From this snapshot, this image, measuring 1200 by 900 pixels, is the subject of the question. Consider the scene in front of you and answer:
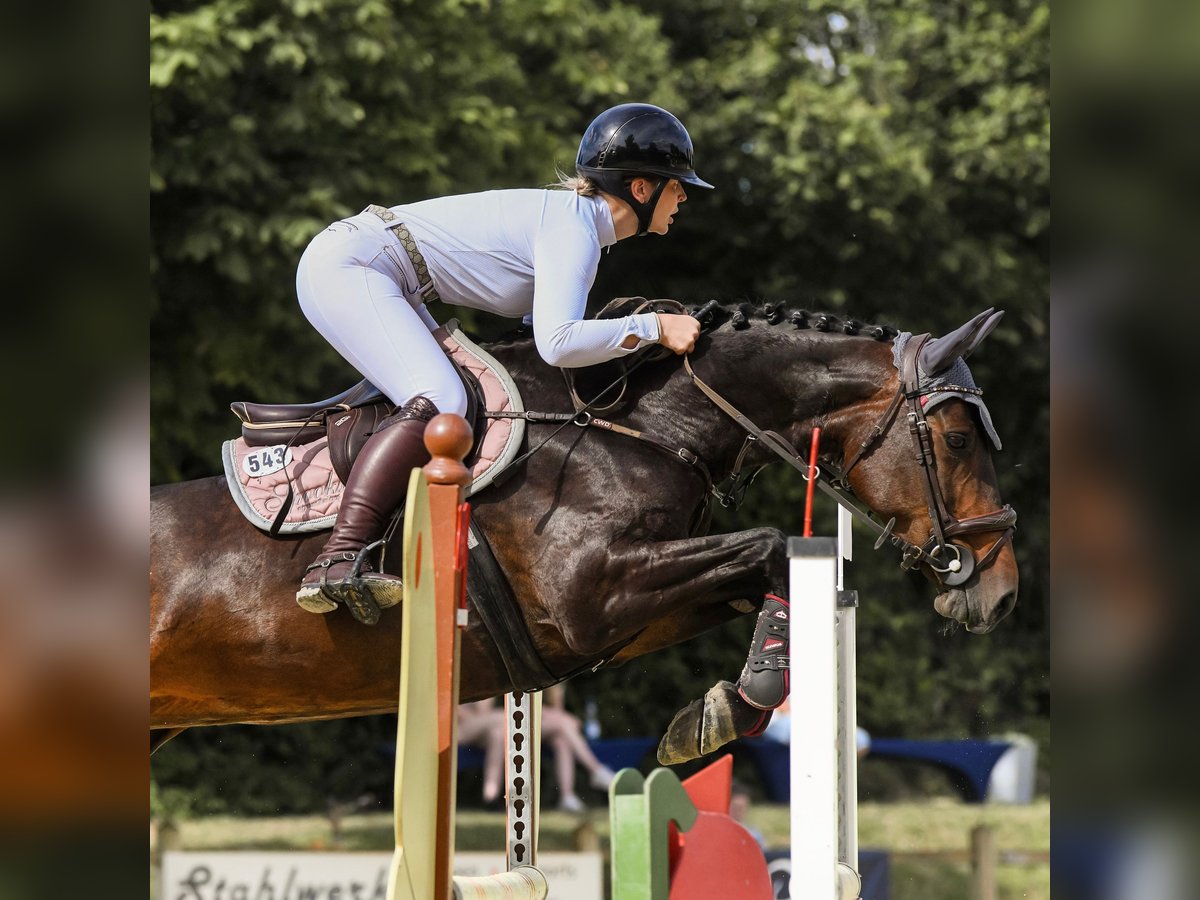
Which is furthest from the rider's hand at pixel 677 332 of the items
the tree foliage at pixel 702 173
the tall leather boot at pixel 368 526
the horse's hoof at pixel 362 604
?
the tree foliage at pixel 702 173

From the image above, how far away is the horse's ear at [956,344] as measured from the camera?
332 cm

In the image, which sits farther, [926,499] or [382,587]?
[926,499]

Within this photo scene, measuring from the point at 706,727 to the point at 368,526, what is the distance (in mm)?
914

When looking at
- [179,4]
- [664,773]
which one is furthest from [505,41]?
[664,773]

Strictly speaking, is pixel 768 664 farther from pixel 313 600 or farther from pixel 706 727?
pixel 313 600

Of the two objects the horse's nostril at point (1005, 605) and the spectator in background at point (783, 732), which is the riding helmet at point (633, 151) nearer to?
the horse's nostril at point (1005, 605)

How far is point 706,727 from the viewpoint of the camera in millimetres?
3180

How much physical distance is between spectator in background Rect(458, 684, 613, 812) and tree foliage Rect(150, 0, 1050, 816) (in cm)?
48

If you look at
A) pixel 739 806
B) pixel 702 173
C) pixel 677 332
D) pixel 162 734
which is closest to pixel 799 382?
pixel 677 332

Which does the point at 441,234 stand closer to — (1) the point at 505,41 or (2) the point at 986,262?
(1) the point at 505,41

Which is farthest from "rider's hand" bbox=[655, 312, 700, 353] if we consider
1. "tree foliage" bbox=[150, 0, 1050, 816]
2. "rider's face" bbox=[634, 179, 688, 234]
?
"tree foliage" bbox=[150, 0, 1050, 816]
